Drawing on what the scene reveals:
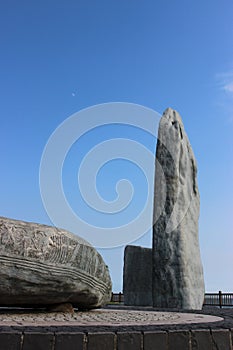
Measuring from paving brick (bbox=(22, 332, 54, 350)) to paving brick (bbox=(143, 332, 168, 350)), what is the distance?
606 mm

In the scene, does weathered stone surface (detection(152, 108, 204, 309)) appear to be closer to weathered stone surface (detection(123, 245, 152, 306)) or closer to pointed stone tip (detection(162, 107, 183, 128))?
pointed stone tip (detection(162, 107, 183, 128))

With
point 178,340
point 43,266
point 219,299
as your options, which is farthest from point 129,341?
point 219,299

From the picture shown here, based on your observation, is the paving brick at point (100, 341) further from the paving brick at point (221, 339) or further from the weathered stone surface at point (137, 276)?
the weathered stone surface at point (137, 276)

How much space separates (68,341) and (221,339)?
112 centimetres

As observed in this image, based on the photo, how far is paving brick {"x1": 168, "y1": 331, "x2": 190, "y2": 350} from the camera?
2760mm

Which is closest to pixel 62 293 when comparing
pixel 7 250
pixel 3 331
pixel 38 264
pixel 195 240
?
pixel 38 264

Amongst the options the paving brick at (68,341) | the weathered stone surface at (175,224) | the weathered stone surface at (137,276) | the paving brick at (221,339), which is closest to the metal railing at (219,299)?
the weathered stone surface at (137,276)

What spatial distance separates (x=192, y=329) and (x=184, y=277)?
638cm

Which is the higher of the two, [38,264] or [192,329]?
[38,264]

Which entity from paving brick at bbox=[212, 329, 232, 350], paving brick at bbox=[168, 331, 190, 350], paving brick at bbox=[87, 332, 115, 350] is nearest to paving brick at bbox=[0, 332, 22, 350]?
paving brick at bbox=[87, 332, 115, 350]

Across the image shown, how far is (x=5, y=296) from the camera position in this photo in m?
3.82

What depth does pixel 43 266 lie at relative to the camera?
3.88 m

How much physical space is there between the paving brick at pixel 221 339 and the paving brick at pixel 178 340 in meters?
0.22

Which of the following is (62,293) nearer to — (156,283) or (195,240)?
(156,283)
